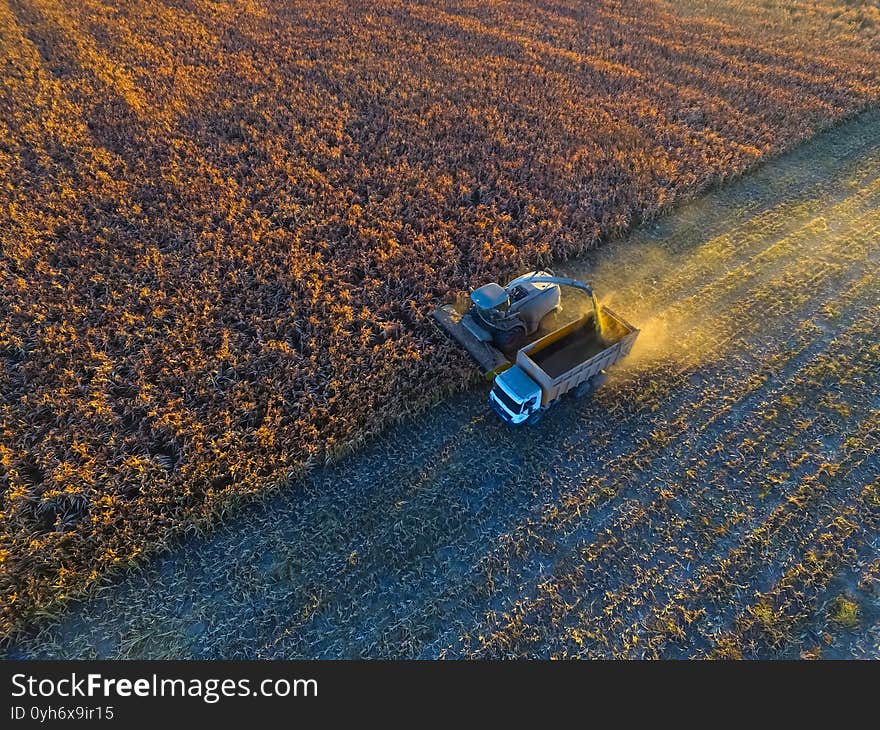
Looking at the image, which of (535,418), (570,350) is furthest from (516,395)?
(570,350)

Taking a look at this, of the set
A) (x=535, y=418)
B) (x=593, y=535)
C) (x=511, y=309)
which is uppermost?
(x=511, y=309)

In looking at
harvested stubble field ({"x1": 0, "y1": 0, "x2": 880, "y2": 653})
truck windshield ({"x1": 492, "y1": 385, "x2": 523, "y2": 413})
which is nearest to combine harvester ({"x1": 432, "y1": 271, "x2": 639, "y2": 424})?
truck windshield ({"x1": 492, "y1": 385, "x2": 523, "y2": 413})

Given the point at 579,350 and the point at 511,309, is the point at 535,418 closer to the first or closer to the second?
the point at 579,350

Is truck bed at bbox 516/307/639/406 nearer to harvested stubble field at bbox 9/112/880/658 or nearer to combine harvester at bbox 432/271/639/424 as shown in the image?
combine harvester at bbox 432/271/639/424

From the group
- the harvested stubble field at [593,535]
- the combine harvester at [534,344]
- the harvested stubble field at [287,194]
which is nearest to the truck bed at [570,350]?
the combine harvester at [534,344]

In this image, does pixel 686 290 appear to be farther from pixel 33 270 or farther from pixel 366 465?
Result: pixel 33 270

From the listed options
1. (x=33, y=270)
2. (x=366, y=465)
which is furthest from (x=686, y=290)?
(x=33, y=270)

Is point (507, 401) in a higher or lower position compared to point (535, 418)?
higher

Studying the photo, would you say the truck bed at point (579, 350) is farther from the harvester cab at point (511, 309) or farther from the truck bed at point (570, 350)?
the harvester cab at point (511, 309)
